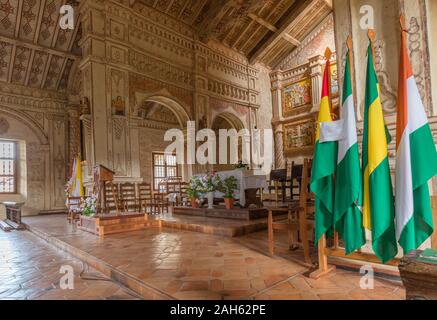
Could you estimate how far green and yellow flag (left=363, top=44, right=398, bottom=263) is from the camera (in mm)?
1965

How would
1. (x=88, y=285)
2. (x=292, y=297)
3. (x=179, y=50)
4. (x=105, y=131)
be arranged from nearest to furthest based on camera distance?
(x=292, y=297), (x=88, y=285), (x=105, y=131), (x=179, y=50)

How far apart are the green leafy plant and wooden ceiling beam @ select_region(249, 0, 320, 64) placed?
8271 mm

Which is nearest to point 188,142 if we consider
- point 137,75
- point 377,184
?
point 137,75

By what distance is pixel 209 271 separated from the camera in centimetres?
247

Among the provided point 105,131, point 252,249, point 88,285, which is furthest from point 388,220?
point 105,131

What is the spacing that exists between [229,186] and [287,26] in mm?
8611

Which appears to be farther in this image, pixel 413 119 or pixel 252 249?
pixel 252 249

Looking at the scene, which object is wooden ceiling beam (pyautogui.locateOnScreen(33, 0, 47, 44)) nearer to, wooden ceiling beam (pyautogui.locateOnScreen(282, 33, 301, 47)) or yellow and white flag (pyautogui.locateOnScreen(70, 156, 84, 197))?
yellow and white flag (pyautogui.locateOnScreen(70, 156, 84, 197))

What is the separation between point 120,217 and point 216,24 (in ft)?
27.0

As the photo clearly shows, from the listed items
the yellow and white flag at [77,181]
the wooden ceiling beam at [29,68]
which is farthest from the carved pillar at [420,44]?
the wooden ceiling beam at [29,68]

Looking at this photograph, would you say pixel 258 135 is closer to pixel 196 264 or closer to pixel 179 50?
pixel 179 50

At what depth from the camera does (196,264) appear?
2.71m

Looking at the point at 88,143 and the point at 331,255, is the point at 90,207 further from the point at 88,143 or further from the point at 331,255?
the point at 331,255

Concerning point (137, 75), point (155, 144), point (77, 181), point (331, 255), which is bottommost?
point (331, 255)
